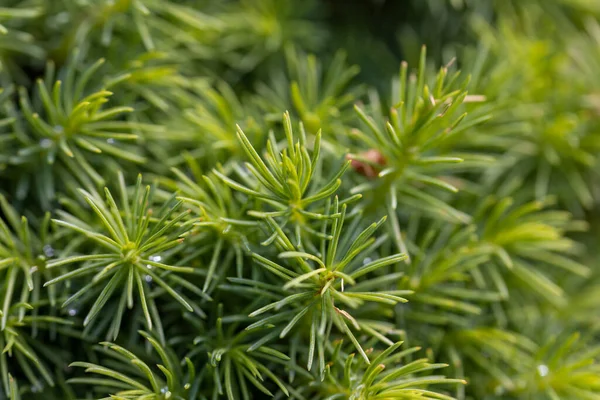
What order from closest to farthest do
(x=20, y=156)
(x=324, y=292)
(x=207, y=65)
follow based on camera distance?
(x=324, y=292), (x=20, y=156), (x=207, y=65)

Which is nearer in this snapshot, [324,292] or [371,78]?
[324,292]

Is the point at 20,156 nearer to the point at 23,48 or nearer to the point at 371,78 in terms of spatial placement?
the point at 23,48

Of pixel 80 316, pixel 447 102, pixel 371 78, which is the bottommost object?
pixel 80 316

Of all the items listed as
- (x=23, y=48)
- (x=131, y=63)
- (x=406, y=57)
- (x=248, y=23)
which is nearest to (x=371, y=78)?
(x=406, y=57)

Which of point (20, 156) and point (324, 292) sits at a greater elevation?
point (20, 156)

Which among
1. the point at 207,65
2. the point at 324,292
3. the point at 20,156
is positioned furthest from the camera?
the point at 207,65

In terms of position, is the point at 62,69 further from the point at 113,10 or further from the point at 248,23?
the point at 248,23
